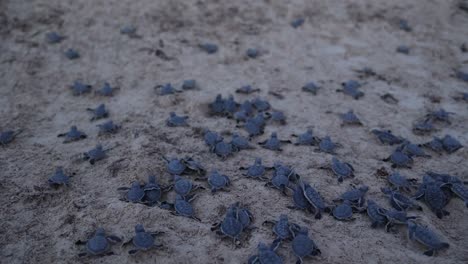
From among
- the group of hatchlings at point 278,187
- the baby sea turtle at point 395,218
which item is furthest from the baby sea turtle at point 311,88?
the baby sea turtle at point 395,218

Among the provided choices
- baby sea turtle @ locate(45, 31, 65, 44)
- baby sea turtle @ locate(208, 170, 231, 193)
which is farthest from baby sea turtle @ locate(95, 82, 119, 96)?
baby sea turtle @ locate(208, 170, 231, 193)

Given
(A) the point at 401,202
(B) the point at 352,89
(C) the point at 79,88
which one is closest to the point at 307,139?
(A) the point at 401,202

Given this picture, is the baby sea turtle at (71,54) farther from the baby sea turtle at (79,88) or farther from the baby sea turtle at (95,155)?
the baby sea turtle at (95,155)

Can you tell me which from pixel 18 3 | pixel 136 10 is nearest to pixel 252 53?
pixel 136 10

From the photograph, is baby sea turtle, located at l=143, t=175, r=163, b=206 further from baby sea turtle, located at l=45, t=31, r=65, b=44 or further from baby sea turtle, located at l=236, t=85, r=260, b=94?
baby sea turtle, located at l=45, t=31, r=65, b=44

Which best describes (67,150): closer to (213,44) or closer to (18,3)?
(213,44)

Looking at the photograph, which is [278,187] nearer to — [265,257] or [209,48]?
[265,257]
